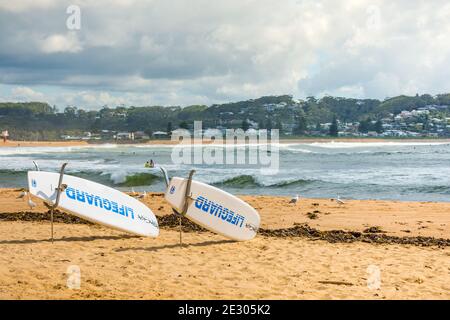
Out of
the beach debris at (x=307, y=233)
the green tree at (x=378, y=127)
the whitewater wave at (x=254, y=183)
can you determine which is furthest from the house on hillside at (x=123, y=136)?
the beach debris at (x=307, y=233)

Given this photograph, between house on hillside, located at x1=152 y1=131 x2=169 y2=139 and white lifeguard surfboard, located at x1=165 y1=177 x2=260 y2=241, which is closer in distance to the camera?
white lifeguard surfboard, located at x1=165 y1=177 x2=260 y2=241

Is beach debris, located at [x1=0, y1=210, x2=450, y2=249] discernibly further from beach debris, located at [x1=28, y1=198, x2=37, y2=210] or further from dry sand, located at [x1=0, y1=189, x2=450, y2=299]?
beach debris, located at [x1=28, y1=198, x2=37, y2=210]

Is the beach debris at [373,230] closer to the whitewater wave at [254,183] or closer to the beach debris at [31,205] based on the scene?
the beach debris at [31,205]

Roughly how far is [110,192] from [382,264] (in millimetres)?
4550

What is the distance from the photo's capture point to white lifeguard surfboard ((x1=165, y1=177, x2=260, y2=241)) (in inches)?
347

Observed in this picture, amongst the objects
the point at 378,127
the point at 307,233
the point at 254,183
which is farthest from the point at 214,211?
the point at 378,127

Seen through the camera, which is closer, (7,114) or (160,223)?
(160,223)

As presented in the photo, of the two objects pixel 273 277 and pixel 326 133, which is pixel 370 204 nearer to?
pixel 273 277

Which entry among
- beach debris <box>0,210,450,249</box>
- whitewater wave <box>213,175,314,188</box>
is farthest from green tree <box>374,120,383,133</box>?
beach debris <box>0,210,450,249</box>

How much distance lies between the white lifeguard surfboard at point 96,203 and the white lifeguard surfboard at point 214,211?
0.82 meters

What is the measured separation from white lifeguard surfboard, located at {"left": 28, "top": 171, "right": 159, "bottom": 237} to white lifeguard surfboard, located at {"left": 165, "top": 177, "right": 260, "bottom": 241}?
0.82 meters

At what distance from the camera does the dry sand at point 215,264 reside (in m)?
5.87
